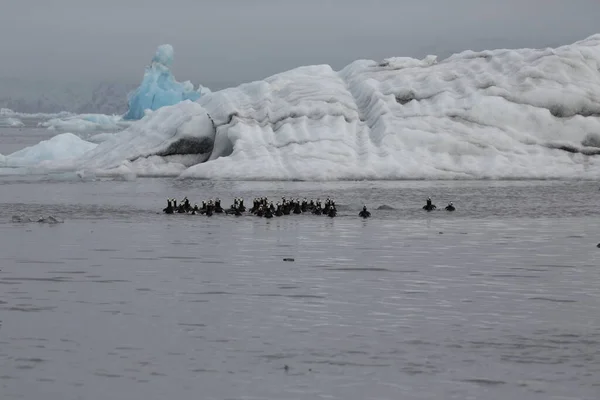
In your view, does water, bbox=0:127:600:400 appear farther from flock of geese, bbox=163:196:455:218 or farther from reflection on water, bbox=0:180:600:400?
flock of geese, bbox=163:196:455:218

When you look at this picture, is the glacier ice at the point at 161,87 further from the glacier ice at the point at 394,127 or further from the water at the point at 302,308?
the water at the point at 302,308

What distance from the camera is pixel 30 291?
24031 millimetres

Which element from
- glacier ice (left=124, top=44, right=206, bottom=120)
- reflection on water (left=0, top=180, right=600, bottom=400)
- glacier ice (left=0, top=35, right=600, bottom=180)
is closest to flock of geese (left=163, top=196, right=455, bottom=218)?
reflection on water (left=0, top=180, right=600, bottom=400)

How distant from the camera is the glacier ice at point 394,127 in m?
58.8

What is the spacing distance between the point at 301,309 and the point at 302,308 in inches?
4.4

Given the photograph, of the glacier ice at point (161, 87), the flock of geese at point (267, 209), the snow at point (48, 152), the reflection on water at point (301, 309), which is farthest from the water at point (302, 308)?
the glacier ice at point (161, 87)

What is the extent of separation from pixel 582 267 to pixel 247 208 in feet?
68.7

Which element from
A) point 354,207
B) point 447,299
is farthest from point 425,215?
point 447,299

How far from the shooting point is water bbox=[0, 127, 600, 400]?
16.1 metres

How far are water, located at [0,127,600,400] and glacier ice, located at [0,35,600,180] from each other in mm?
17213

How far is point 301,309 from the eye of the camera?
21609mm

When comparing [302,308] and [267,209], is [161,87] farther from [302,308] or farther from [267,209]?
[302,308]

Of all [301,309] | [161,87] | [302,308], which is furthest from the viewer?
[161,87]

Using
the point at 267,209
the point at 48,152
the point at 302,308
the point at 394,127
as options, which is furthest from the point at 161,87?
the point at 302,308
